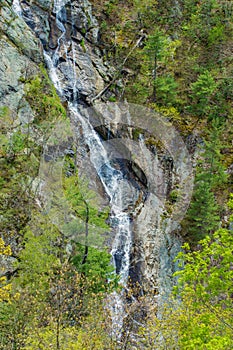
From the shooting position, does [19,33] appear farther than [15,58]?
Yes

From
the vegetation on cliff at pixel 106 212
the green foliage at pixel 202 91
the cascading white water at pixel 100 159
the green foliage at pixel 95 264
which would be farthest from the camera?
the green foliage at pixel 202 91

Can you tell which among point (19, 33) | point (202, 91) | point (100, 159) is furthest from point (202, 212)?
point (19, 33)

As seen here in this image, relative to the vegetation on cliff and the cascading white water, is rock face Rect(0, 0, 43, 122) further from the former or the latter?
the cascading white water

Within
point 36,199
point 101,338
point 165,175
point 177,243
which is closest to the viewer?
point 101,338

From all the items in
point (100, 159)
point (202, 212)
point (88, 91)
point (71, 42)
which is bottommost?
point (202, 212)

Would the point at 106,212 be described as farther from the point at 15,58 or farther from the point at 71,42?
the point at 71,42

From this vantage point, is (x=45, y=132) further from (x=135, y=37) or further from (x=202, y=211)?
(x=135, y=37)

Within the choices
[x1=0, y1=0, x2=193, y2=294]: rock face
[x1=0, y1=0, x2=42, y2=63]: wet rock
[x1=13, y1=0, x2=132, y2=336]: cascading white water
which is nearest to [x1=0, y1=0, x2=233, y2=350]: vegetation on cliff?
[x1=0, y1=0, x2=193, y2=294]: rock face

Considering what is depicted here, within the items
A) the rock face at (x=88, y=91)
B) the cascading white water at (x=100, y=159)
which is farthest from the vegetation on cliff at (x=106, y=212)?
the cascading white water at (x=100, y=159)

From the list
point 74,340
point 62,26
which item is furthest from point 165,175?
point 74,340

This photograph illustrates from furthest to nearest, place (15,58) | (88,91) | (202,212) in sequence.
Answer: (88,91), (202,212), (15,58)

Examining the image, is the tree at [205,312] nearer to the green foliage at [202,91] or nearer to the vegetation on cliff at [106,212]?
the vegetation on cliff at [106,212]
